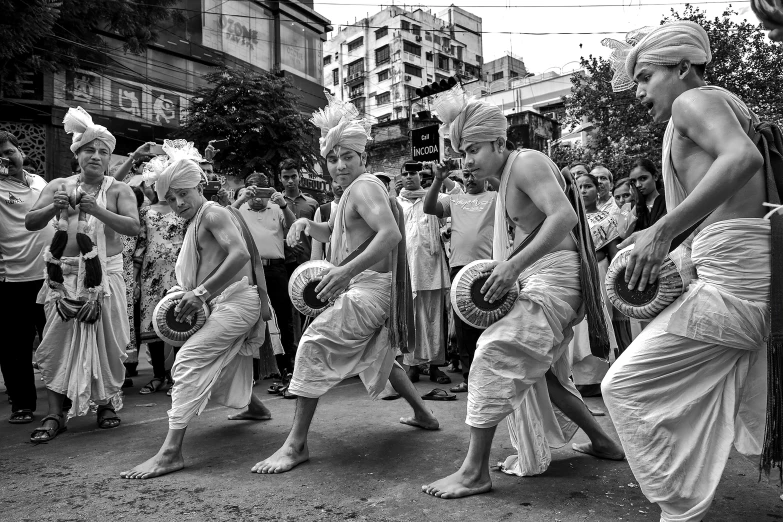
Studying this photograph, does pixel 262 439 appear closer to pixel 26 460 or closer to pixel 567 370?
pixel 26 460

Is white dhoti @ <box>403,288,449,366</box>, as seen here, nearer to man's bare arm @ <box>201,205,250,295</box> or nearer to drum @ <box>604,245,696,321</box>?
man's bare arm @ <box>201,205,250,295</box>

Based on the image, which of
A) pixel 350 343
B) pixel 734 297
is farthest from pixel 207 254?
pixel 734 297

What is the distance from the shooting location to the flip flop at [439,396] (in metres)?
5.39

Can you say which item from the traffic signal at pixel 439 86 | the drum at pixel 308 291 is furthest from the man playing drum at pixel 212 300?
the traffic signal at pixel 439 86

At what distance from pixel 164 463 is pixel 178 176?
5.84ft

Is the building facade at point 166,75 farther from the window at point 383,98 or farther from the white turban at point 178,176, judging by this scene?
the window at point 383,98

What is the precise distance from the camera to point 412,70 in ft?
194

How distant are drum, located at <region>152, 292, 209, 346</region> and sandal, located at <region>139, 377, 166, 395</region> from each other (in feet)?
8.02

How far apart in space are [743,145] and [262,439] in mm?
3304

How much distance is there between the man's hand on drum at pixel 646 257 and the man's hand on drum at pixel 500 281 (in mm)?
670

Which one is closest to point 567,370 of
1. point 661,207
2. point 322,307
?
point 322,307

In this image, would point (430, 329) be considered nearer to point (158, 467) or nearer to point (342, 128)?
point (342, 128)

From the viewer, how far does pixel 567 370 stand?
3500mm

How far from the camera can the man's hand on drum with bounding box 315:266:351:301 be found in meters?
3.66
